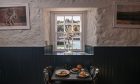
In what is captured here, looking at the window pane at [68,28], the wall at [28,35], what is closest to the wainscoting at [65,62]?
the wall at [28,35]

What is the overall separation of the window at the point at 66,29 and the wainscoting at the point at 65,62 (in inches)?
18.0

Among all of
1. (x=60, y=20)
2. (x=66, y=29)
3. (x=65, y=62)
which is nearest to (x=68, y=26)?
(x=66, y=29)

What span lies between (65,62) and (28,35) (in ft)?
3.04

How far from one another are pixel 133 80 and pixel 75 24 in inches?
67.4

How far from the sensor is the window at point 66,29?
3527mm

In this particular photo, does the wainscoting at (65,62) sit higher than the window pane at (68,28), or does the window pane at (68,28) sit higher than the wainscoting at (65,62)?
the window pane at (68,28)

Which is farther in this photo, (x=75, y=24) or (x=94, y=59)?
(x=75, y=24)

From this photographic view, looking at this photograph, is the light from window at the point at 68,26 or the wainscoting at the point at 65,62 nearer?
the wainscoting at the point at 65,62

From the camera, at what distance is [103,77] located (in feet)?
10.5

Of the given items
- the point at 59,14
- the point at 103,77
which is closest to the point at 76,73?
the point at 103,77

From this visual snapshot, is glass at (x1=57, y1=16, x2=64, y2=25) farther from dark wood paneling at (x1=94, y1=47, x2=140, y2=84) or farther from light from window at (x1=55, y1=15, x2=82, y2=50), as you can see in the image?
dark wood paneling at (x1=94, y1=47, x2=140, y2=84)

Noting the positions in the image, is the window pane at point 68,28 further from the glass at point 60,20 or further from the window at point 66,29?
the glass at point 60,20

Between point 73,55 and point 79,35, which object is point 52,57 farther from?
point 79,35

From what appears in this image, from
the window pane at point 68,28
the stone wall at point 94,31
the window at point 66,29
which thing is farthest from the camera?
the window at point 66,29
